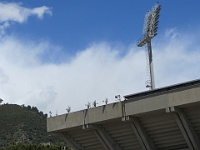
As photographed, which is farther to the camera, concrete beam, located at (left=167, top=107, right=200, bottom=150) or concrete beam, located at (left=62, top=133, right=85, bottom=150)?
concrete beam, located at (left=62, top=133, right=85, bottom=150)

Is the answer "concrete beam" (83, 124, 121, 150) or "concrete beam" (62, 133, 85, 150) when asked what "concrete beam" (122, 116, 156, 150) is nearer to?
"concrete beam" (83, 124, 121, 150)

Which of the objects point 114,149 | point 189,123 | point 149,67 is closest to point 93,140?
point 114,149

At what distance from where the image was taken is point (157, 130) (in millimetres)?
29625

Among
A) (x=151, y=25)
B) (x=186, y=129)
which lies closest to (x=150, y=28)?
(x=151, y=25)

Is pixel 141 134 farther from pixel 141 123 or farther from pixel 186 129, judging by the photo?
pixel 186 129

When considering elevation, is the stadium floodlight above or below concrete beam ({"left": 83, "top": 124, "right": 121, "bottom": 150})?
above

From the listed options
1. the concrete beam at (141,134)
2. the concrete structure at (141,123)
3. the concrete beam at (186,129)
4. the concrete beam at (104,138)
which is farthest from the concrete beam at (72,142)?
the concrete beam at (186,129)

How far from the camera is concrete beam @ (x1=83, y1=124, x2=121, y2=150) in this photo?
104 ft

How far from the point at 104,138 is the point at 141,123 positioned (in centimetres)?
379

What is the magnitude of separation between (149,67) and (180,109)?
1809 cm

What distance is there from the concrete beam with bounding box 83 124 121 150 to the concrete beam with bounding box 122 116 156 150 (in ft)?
8.94

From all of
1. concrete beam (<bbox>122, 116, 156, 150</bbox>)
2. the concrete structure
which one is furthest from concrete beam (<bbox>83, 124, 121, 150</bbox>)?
concrete beam (<bbox>122, 116, 156, 150</bbox>)

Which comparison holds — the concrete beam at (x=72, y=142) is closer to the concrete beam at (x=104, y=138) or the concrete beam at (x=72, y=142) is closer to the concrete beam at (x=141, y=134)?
the concrete beam at (x=104, y=138)

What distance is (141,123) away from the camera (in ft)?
98.2
